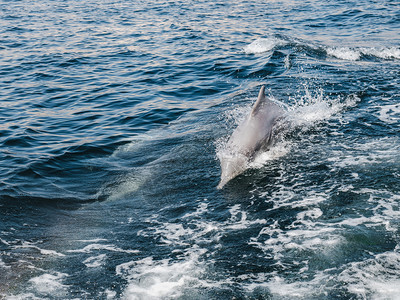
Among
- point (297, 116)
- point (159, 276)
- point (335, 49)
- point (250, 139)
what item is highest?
point (335, 49)

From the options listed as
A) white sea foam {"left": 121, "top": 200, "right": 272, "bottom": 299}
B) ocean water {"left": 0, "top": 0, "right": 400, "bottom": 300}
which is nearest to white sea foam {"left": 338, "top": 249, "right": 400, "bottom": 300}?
ocean water {"left": 0, "top": 0, "right": 400, "bottom": 300}

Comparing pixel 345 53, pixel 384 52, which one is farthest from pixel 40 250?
pixel 384 52

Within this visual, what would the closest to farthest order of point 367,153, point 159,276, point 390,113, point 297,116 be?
point 159,276, point 367,153, point 390,113, point 297,116

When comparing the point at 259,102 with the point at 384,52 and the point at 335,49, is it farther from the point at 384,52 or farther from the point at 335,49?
the point at 335,49

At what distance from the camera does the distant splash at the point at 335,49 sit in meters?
17.3

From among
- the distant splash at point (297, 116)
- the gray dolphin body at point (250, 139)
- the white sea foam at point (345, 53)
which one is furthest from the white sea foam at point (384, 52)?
the gray dolphin body at point (250, 139)

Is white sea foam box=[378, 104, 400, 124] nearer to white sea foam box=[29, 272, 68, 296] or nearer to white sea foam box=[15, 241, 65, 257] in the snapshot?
white sea foam box=[15, 241, 65, 257]

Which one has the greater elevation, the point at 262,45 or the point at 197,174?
the point at 262,45

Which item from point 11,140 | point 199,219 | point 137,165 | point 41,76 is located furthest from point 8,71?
point 199,219

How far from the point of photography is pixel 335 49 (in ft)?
60.7

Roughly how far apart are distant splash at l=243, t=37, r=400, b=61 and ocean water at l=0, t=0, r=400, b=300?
0.09m

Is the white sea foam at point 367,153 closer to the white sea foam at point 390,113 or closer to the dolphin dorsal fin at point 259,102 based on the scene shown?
the white sea foam at point 390,113

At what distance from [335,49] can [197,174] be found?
1151cm

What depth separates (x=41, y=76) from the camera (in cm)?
1800
